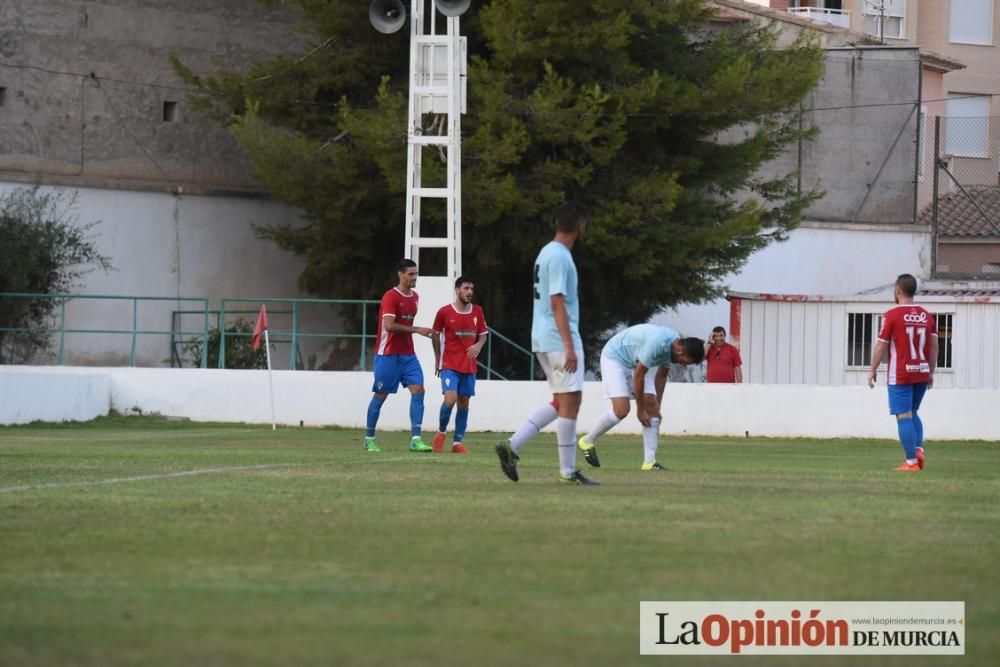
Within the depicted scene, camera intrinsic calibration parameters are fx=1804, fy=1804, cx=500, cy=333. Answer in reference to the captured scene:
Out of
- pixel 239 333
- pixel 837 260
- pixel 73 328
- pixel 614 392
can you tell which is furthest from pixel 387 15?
pixel 837 260

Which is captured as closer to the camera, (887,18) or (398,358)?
(398,358)

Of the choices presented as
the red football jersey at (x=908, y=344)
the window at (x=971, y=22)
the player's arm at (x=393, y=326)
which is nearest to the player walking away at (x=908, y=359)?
the red football jersey at (x=908, y=344)

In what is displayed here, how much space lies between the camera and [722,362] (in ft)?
98.8

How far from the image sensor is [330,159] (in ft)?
114

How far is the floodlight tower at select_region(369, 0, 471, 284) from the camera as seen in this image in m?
28.6

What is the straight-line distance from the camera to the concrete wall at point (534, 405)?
29.2 metres

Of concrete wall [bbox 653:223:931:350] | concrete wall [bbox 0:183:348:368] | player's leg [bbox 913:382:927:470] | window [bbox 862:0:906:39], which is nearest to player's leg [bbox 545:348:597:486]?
player's leg [bbox 913:382:927:470]

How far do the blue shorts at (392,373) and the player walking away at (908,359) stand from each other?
17.1 ft

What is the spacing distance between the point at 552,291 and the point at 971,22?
5046 cm

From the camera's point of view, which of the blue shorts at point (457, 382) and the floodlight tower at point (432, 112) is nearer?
the blue shorts at point (457, 382)

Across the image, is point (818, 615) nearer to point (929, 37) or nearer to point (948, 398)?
point (948, 398)

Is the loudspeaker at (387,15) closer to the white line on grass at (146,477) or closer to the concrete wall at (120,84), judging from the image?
the concrete wall at (120,84)

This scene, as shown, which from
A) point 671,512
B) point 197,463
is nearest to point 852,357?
point 197,463

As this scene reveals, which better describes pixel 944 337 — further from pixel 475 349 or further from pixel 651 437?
pixel 651 437
